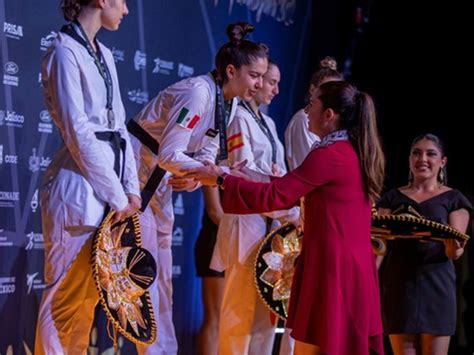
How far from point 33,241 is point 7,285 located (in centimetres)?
28

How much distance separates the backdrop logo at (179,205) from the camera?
230 inches

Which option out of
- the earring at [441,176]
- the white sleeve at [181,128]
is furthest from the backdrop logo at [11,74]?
the earring at [441,176]

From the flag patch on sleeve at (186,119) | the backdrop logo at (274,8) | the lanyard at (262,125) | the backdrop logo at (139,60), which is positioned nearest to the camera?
the flag patch on sleeve at (186,119)

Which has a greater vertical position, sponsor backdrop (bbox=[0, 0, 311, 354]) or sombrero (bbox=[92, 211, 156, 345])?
sponsor backdrop (bbox=[0, 0, 311, 354])

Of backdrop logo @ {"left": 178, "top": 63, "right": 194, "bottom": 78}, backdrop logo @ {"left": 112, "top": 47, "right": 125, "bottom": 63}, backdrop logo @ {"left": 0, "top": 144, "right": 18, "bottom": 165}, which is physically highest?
backdrop logo @ {"left": 178, "top": 63, "right": 194, "bottom": 78}

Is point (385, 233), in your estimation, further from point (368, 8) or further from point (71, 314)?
point (368, 8)

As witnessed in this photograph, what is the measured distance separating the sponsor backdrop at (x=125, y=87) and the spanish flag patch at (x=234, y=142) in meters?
0.87

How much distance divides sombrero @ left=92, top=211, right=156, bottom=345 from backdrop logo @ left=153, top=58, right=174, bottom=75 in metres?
1.89

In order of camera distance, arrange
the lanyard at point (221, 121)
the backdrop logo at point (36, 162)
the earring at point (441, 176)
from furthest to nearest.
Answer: the earring at point (441, 176) < the backdrop logo at point (36, 162) < the lanyard at point (221, 121)

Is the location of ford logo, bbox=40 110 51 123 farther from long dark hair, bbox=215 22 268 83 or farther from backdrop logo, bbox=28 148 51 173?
long dark hair, bbox=215 22 268 83

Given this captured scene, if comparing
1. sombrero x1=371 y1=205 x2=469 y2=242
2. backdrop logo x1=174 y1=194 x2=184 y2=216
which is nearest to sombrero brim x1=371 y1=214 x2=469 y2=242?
sombrero x1=371 y1=205 x2=469 y2=242

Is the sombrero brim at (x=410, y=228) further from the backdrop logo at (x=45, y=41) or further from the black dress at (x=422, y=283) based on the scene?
the backdrop logo at (x=45, y=41)

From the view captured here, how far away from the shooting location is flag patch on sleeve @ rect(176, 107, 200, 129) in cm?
405

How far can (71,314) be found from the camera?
3496 millimetres
